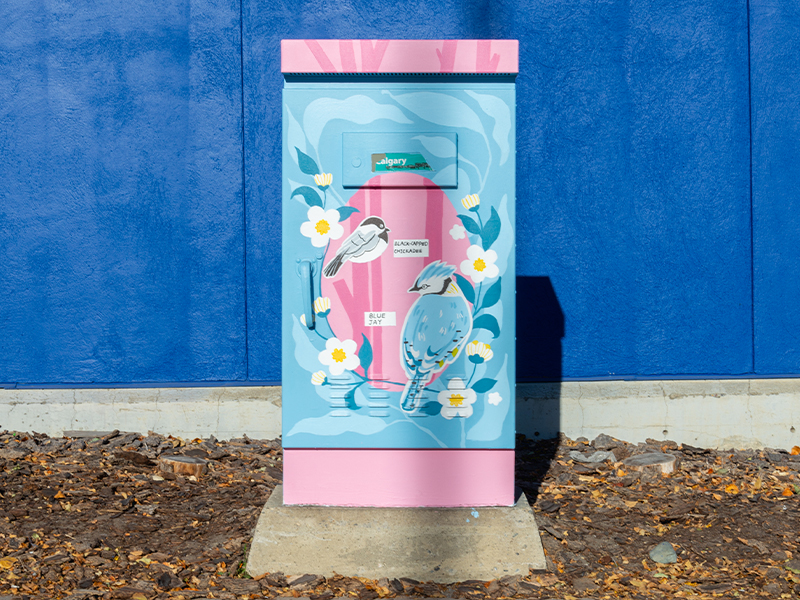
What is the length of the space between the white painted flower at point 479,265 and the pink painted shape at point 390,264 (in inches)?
1.6

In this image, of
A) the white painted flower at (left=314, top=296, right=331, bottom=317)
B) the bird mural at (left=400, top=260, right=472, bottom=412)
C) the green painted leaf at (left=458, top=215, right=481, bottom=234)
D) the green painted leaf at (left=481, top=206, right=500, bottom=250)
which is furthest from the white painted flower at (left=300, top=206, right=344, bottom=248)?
the green painted leaf at (left=481, top=206, right=500, bottom=250)

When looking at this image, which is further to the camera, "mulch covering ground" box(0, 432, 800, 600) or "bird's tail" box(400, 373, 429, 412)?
"bird's tail" box(400, 373, 429, 412)

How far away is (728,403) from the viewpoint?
16.3 ft

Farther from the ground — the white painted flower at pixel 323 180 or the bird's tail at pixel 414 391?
the white painted flower at pixel 323 180

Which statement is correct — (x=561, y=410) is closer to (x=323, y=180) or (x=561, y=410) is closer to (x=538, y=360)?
(x=538, y=360)

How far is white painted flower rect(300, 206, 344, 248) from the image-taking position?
3.31m

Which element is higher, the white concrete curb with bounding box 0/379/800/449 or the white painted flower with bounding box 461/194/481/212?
the white painted flower with bounding box 461/194/481/212

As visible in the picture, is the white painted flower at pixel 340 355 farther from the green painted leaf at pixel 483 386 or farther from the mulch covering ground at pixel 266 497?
the mulch covering ground at pixel 266 497

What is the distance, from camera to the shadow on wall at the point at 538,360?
5031 millimetres

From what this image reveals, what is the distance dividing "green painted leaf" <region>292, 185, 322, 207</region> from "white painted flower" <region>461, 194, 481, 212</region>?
73cm

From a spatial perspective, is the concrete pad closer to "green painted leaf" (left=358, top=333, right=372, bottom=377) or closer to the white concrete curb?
"green painted leaf" (left=358, top=333, right=372, bottom=377)

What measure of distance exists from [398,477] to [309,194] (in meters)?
1.53

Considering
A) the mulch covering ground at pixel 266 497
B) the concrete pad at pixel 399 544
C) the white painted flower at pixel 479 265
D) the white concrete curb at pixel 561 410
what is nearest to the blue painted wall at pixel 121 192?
the white concrete curb at pixel 561 410

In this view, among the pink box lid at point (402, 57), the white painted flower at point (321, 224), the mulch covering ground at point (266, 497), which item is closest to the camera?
the mulch covering ground at point (266, 497)
